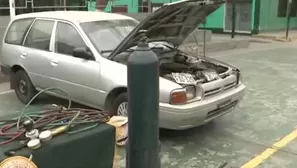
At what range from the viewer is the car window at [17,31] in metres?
6.45

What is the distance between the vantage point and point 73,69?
5.41m

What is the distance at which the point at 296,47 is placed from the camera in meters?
15.2

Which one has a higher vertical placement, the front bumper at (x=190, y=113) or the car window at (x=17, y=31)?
the car window at (x=17, y=31)

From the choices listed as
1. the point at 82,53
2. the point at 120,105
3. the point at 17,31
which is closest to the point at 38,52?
the point at 17,31

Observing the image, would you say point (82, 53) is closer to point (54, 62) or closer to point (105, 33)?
point (105, 33)

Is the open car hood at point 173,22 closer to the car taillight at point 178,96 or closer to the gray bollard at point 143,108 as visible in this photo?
the car taillight at point 178,96

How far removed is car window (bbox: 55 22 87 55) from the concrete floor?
134cm

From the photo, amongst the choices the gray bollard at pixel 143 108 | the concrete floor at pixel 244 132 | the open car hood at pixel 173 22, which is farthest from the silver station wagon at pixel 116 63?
the gray bollard at pixel 143 108

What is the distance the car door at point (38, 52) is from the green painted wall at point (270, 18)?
1510 centimetres

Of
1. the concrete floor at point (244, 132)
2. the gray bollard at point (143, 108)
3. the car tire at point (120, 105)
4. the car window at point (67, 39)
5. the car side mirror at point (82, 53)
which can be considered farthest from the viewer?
the car window at point (67, 39)

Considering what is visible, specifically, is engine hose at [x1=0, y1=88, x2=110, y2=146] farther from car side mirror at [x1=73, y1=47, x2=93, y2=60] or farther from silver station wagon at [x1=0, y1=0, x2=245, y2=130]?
car side mirror at [x1=73, y1=47, x2=93, y2=60]

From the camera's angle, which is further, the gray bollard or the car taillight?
the car taillight

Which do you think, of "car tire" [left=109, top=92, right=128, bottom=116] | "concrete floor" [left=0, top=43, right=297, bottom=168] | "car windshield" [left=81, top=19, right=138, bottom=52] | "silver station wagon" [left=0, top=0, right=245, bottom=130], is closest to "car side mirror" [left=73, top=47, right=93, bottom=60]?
"silver station wagon" [left=0, top=0, right=245, bottom=130]

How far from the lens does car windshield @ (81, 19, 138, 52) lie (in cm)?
534
